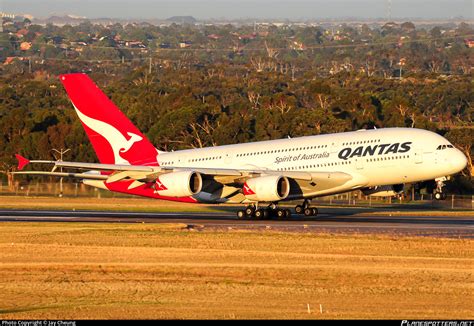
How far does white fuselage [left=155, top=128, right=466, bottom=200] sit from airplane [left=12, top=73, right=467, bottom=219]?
47mm

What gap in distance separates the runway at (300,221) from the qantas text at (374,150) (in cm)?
317

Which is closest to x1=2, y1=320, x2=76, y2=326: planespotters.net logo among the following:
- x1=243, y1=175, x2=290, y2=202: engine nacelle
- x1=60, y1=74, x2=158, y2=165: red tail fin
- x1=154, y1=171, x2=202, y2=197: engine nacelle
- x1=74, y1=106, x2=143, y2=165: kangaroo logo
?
x1=243, y1=175, x2=290, y2=202: engine nacelle

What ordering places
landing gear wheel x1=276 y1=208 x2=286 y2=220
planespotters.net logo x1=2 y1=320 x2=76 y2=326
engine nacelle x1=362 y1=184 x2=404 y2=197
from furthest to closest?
engine nacelle x1=362 y1=184 x2=404 y2=197 → landing gear wheel x1=276 y1=208 x2=286 y2=220 → planespotters.net logo x1=2 y1=320 x2=76 y2=326

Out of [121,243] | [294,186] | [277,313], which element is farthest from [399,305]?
[294,186]

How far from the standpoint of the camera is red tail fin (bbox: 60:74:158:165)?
192 feet

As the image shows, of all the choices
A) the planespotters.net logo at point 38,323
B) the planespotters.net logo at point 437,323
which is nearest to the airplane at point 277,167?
the planespotters.net logo at point 38,323

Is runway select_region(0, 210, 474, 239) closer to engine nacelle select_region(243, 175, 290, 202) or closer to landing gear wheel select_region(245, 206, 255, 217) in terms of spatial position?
landing gear wheel select_region(245, 206, 255, 217)

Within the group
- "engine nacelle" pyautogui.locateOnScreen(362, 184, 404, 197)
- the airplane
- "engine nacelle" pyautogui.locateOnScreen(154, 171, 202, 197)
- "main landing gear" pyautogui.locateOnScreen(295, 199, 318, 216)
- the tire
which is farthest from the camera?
"main landing gear" pyautogui.locateOnScreen(295, 199, 318, 216)

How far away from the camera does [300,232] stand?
44094mm

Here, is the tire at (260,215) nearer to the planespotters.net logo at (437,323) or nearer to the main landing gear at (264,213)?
the main landing gear at (264,213)

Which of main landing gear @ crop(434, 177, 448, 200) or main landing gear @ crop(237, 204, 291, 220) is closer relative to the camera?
main landing gear @ crop(434, 177, 448, 200)

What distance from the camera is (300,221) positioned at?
2045 inches

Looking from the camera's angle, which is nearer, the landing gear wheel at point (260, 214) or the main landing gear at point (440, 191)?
Answer: the main landing gear at point (440, 191)

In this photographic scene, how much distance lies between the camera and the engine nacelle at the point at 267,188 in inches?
2036
